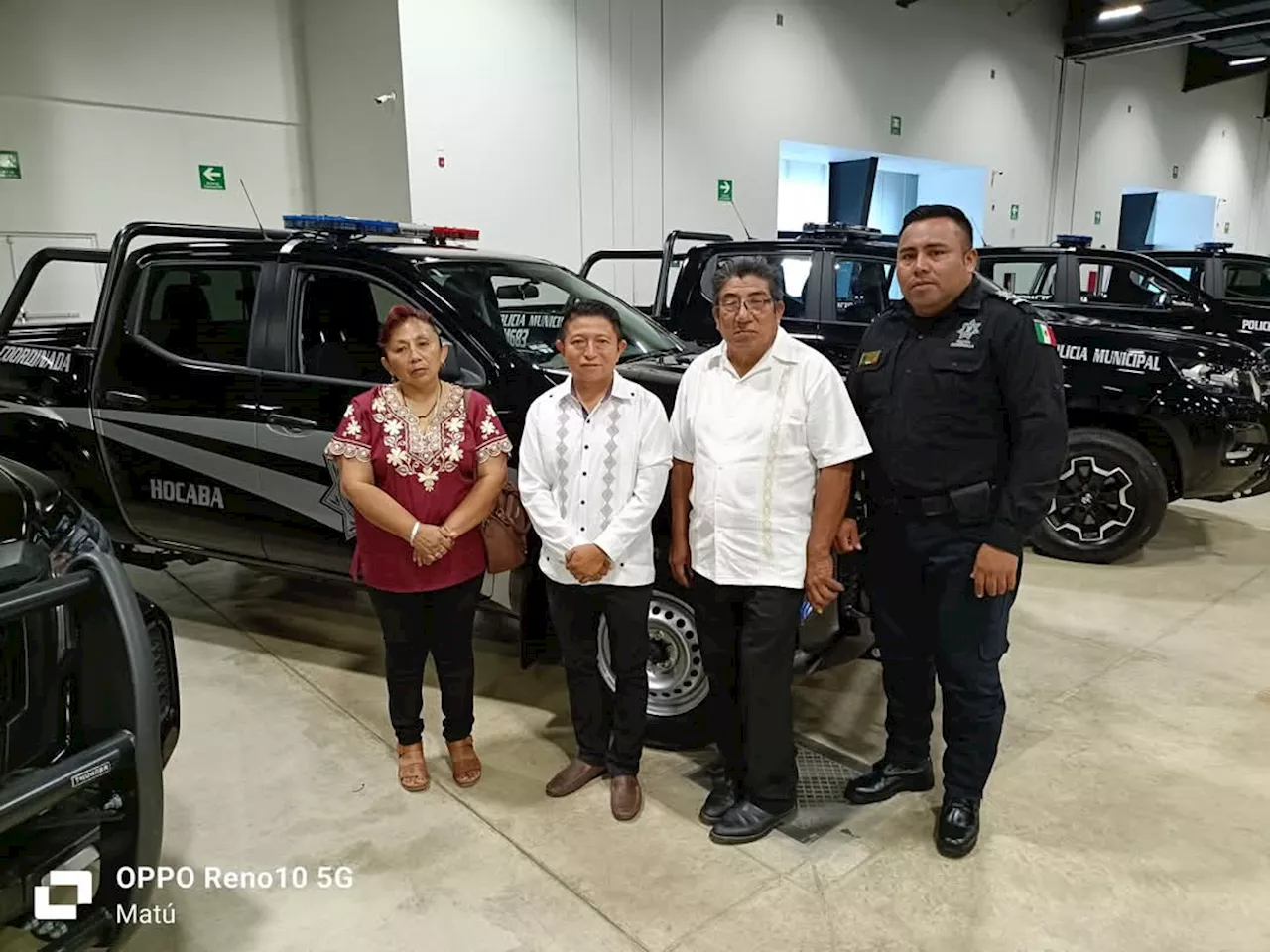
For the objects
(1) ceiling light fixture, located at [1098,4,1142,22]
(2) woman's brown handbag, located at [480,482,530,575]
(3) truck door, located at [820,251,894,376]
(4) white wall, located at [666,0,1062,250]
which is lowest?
(2) woman's brown handbag, located at [480,482,530,575]

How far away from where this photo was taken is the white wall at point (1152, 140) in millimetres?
15453

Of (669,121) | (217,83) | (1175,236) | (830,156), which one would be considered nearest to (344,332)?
(217,83)

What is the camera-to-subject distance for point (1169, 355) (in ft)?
16.0

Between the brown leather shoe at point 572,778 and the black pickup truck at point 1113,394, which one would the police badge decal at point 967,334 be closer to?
the brown leather shoe at point 572,778

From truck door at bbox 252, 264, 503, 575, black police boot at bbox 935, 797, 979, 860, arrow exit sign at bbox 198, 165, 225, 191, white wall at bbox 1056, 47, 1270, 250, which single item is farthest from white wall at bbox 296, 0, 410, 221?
white wall at bbox 1056, 47, 1270, 250

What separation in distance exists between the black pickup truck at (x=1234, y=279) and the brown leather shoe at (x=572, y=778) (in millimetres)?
6968

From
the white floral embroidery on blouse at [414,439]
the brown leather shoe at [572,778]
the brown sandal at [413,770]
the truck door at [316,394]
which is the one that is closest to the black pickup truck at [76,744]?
the white floral embroidery on blouse at [414,439]

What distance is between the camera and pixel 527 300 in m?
4.29

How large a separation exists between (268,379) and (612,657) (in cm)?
181

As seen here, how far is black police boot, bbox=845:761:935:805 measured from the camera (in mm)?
2750

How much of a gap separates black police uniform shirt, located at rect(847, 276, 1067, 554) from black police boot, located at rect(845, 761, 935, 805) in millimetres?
902

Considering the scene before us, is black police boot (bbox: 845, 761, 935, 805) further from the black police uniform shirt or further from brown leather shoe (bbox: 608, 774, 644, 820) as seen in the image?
the black police uniform shirt

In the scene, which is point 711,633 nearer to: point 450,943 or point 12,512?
point 450,943

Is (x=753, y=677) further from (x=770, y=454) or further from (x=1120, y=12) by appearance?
(x=1120, y=12)
